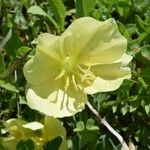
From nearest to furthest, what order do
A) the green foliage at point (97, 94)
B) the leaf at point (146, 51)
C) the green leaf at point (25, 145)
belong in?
the green leaf at point (25, 145)
the green foliage at point (97, 94)
the leaf at point (146, 51)

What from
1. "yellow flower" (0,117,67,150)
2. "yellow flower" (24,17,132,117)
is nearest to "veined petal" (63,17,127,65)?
"yellow flower" (24,17,132,117)

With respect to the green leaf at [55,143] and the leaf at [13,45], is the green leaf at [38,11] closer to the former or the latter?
the leaf at [13,45]

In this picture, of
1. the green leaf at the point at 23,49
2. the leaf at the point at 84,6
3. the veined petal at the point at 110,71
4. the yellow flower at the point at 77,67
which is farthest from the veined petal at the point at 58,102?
the leaf at the point at 84,6

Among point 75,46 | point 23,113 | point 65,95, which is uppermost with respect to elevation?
point 75,46

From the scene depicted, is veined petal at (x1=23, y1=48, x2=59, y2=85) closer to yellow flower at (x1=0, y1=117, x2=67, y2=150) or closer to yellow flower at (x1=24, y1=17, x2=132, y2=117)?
yellow flower at (x1=24, y1=17, x2=132, y2=117)

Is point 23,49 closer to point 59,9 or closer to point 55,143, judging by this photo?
point 59,9

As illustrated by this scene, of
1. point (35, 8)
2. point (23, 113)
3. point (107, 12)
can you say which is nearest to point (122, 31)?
point (107, 12)

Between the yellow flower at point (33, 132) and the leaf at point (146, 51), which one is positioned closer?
the yellow flower at point (33, 132)

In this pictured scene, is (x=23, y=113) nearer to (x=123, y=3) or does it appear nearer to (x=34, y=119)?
(x=34, y=119)

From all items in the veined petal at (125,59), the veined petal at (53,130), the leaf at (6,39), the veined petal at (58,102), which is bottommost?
the veined petal at (53,130)
